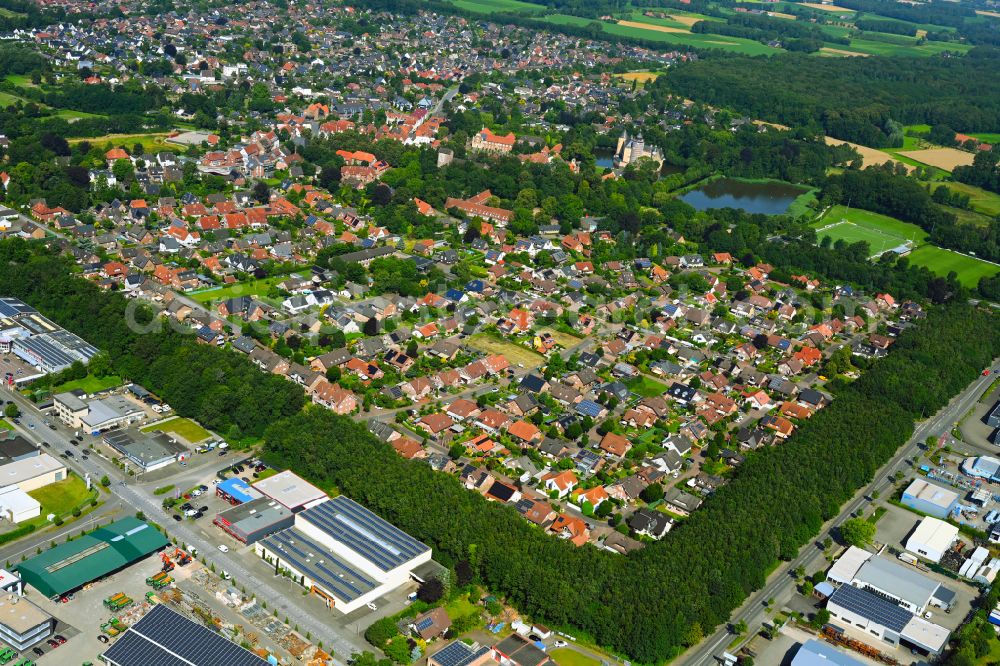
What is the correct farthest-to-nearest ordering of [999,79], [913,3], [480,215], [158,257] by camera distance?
[913,3] → [999,79] → [480,215] → [158,257]

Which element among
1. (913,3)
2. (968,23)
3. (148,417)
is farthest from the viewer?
(913,3)

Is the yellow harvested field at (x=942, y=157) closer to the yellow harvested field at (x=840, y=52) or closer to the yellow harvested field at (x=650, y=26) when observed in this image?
the yellow harvested field at (x=840, y=52)

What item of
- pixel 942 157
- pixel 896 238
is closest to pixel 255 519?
pixel 896 238

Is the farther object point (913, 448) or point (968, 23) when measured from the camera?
point (968, 23)

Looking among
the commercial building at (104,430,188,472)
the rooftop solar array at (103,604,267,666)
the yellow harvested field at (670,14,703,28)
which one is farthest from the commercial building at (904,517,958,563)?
the yellow harvested field at (670,14,703,28)

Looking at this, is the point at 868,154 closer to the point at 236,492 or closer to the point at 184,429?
the point at 184,429

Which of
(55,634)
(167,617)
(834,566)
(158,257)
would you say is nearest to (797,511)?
(834,566)

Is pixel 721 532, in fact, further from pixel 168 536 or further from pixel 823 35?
pixel 823 35
